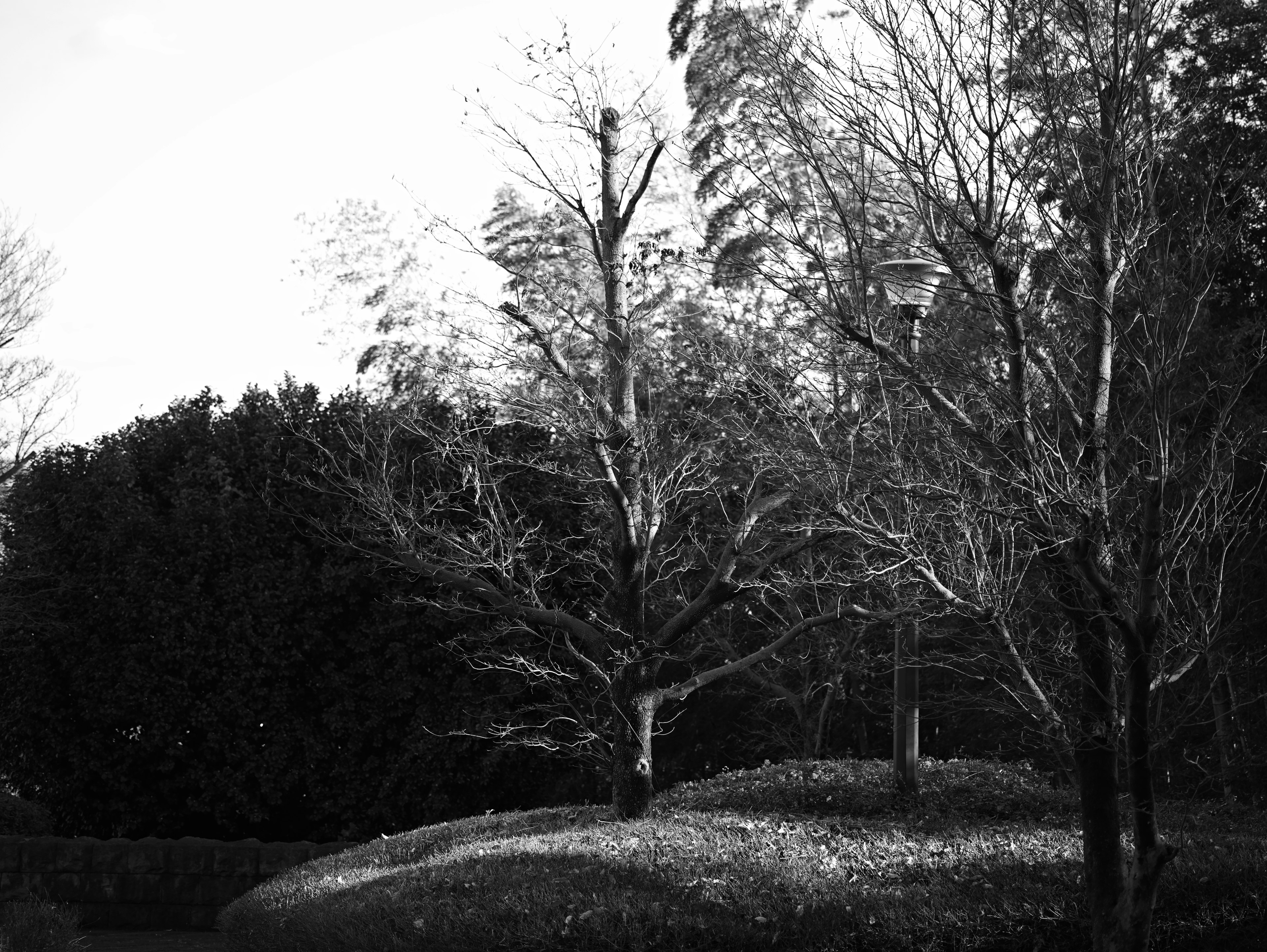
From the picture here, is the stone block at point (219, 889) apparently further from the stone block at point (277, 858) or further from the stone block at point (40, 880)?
the stone block at point (40, 880)

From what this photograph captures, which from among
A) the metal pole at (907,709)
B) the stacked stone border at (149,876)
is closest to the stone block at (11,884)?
the stacked stone border at (149,876)

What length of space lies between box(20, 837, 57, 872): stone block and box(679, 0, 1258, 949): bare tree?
8.29 metres

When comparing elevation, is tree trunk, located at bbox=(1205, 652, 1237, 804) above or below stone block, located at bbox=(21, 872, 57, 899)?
above

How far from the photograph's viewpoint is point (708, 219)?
640 inches

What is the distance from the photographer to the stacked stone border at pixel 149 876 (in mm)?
10117

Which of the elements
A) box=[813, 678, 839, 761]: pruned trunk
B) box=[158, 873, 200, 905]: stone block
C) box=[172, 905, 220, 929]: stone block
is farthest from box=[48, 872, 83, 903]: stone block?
box=[813, 678, 839, 761]: pruned trunk

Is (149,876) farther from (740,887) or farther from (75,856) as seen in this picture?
(740,887)

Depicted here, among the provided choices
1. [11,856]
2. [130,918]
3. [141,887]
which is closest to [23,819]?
[11,856]

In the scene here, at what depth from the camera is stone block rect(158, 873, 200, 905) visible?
10117 millimetres

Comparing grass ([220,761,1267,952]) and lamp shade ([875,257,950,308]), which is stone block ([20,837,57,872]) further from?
lamp shade ([875,257,950,308])

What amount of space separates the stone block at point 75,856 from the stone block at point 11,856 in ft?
1.20

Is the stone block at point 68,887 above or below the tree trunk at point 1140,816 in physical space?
below

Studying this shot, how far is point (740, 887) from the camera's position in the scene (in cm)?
625


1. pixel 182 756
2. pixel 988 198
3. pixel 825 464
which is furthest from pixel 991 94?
pixel 182 756
